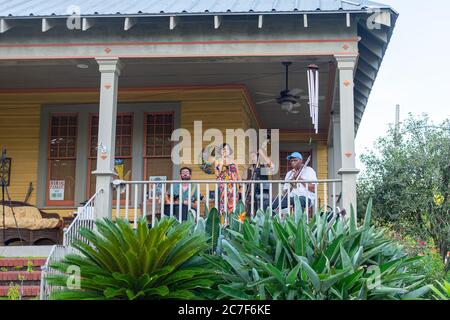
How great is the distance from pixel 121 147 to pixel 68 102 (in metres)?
1.51

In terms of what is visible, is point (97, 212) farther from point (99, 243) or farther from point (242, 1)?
point (242, 1)

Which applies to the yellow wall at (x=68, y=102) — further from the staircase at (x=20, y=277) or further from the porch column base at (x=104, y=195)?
the staircase at (x=20, y=277)

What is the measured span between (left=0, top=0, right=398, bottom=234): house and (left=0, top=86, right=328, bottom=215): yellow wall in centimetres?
2

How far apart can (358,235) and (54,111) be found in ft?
28.0

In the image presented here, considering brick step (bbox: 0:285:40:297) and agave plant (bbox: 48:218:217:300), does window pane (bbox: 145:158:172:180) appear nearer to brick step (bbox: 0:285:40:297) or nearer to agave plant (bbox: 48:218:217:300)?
brick step (bbox: 0:285:40:297)

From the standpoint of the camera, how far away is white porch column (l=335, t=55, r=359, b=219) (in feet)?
28.5

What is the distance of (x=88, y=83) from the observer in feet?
40.3

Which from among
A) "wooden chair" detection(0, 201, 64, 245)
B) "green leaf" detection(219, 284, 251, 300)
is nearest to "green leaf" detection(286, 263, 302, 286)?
"green leaf" detection(219, 284, 251, 300)

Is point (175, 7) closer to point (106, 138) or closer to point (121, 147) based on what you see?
point (106, 138)

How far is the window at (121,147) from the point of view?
1226 cm

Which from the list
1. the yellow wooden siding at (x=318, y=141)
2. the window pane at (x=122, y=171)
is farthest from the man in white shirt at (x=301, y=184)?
the yellow wooden siding at (x=318, y=141)

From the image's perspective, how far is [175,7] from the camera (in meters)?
9.74

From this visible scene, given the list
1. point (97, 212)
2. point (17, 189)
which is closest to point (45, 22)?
point (97, 212)
